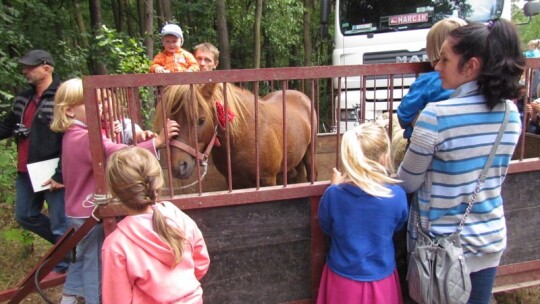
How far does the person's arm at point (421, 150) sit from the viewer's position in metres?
1.63

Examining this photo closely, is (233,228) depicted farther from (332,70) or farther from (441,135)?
(441,135)

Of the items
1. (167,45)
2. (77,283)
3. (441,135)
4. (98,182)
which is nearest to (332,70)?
(441,135)

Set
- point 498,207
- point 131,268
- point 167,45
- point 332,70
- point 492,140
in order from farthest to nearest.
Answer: point 167,45
point 332,70
point 498,207
point 492,140
point 131,268

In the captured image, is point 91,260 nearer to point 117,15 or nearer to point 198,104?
point 198,104

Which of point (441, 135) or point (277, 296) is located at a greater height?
point (441, 135)

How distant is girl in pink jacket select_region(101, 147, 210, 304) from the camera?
1547 millimetres

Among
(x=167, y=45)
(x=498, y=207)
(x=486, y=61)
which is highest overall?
(x=167, y=45)

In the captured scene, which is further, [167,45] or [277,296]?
[167,45]

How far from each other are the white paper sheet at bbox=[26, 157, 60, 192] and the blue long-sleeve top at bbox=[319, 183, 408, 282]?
200 cm

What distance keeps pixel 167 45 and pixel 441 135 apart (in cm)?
339

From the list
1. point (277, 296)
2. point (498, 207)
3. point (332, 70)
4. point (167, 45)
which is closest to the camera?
point (498, 207)

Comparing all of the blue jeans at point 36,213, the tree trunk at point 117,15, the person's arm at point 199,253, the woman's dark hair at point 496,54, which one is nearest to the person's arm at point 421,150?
the woman's dark hair at point 496,54

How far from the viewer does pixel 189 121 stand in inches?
94.4

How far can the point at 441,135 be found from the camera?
1.63 m
